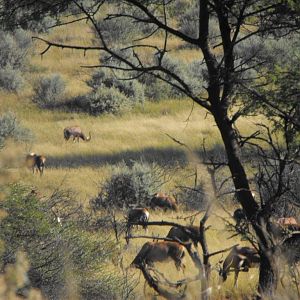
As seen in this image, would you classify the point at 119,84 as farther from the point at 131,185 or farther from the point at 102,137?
the point at 131,185

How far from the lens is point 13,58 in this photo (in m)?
33.9

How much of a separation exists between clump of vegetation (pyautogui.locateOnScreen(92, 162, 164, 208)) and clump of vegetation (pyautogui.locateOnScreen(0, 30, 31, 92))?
41.0 feet

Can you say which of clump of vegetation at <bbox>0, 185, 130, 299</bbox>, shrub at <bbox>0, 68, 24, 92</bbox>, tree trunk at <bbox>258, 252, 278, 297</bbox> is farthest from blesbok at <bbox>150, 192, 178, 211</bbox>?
shrub at <bbox>0, 68, 24, 92</bbox>

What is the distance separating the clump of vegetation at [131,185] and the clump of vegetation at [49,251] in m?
7.97

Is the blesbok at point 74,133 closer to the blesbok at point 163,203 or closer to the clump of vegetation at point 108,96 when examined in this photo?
the clump of vegetation at point 108,96

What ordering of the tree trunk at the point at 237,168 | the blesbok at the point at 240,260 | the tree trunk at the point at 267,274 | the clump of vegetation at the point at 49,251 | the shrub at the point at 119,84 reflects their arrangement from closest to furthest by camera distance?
1. the tree trunk at the point at 267,274
2. the tree trunk at the point at 237,168
3. the clump of vegetation at the point at 49,251
4. the blesbok at the point at 240,260
5. the shrub at the point at 119,84

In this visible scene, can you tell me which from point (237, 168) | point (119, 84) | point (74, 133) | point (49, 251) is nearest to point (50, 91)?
point (119, 84)

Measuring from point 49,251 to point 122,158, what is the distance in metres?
14.3

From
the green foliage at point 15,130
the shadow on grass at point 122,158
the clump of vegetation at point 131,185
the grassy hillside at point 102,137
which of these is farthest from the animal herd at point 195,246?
the green foliage at point 15,130

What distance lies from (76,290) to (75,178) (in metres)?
12.0

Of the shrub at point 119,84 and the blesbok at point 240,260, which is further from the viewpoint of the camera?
the shrub at point 119,84

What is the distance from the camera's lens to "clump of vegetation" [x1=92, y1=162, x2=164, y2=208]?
680 inches

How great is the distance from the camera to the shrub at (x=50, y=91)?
1121 inches

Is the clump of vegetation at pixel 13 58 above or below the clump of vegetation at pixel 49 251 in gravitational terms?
above
